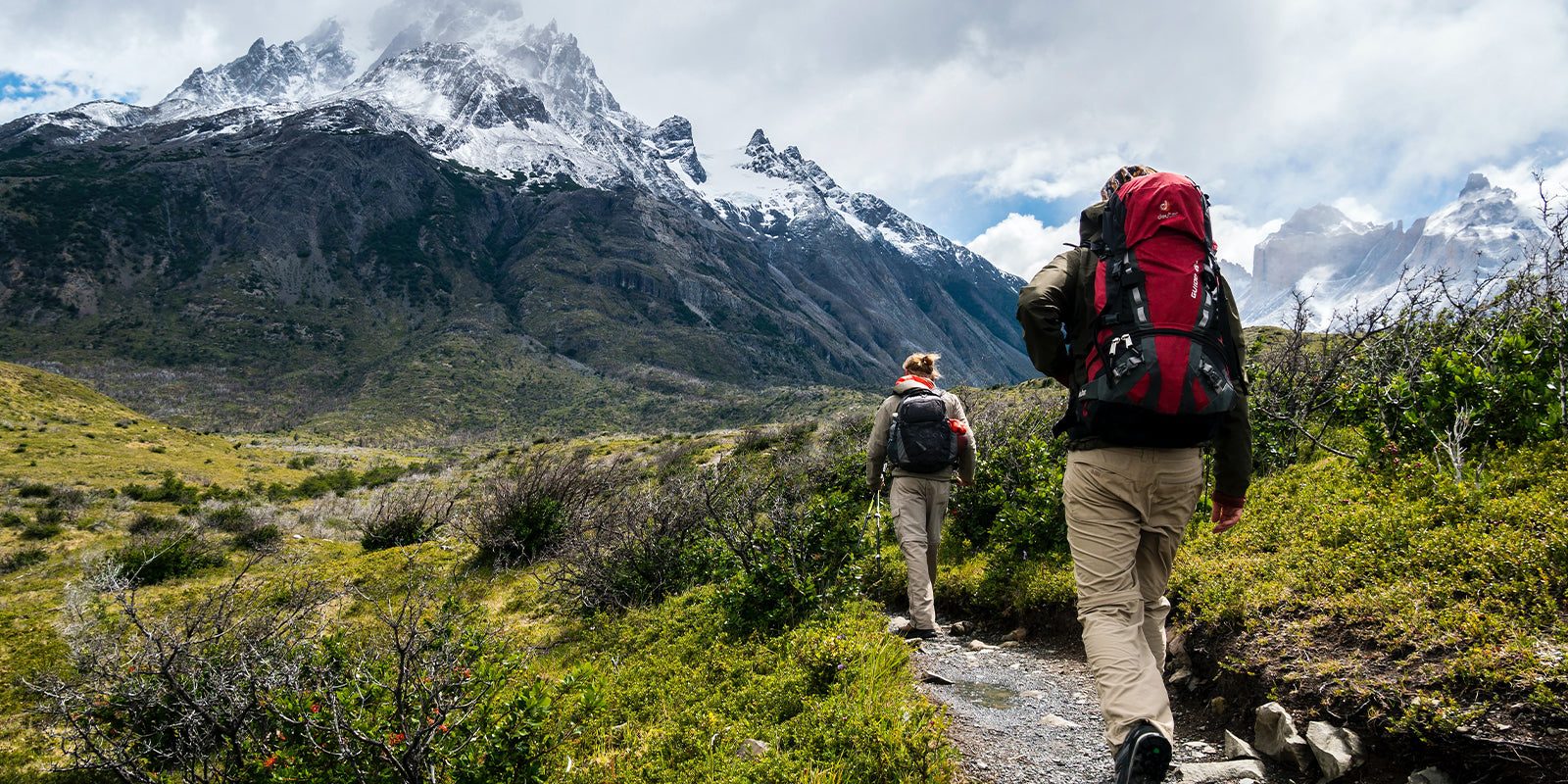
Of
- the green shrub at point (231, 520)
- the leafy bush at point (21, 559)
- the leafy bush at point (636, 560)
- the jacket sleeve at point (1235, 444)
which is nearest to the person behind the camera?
the jacket sleeve at point (1235, 444)

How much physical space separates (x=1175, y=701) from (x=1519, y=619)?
152 centimetres

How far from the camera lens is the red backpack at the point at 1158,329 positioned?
100 inches

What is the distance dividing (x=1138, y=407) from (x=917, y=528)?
9.32 ft

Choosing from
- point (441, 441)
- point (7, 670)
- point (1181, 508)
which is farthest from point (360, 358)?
point (1181, 508)

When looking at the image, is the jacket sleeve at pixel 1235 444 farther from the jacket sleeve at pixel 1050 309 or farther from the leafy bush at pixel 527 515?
the leafy bush at pixel 527 515

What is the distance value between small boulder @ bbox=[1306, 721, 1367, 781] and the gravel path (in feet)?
0.70

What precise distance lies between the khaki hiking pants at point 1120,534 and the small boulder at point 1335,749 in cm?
65

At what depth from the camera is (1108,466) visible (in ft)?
9.09

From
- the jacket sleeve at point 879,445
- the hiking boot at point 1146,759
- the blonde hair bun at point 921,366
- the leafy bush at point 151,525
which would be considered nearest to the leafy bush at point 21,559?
the leafy bush at point 151,525

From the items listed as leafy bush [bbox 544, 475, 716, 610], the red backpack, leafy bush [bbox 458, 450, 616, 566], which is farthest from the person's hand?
leafy bush [bbox 458, 450, 616, 566]

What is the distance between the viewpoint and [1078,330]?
118 inches

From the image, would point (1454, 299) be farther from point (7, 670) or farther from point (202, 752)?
point (7, 670)

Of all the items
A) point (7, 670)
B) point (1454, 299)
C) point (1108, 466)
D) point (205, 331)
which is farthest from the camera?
point (205, 331)

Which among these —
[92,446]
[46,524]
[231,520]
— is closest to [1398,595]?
[231,520]
